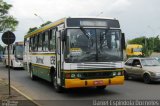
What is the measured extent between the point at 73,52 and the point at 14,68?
25676 mm

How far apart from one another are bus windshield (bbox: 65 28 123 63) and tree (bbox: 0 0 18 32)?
1461 inches

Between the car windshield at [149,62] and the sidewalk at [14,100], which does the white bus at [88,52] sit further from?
the car windshield at [149,62]

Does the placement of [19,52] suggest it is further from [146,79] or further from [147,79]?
[147,79]

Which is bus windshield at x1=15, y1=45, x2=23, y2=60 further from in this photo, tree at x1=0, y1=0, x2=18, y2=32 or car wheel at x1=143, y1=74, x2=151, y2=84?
car wheel at x1=143, y1=74, x2=151, y2=84

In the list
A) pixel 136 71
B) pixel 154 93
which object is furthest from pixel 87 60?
pixel 136 71

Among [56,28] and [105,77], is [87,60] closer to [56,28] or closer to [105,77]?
[105,77]

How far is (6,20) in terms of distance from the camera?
50625 mm

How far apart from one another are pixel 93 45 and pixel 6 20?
38.0 meters

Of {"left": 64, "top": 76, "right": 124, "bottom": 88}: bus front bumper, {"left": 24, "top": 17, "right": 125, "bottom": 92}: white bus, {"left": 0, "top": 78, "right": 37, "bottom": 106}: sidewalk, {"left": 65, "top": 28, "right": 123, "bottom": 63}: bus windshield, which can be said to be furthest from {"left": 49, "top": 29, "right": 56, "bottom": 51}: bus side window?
{"left": 64, "top": 76, "right": 124, "bottom": 88}: bus front bumper

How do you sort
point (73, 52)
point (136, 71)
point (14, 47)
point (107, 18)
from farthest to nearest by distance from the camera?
1. point (14, 47)
2. point (136, 71)
3. point (107, 18)
4. point (73, 52)

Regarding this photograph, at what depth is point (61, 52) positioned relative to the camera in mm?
14695

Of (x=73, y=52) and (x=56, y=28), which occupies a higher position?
(x=56, y=28)

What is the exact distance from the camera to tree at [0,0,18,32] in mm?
50531

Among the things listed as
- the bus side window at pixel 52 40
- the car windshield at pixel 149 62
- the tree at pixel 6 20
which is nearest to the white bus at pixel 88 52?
the bus side window at pixel 52 40
